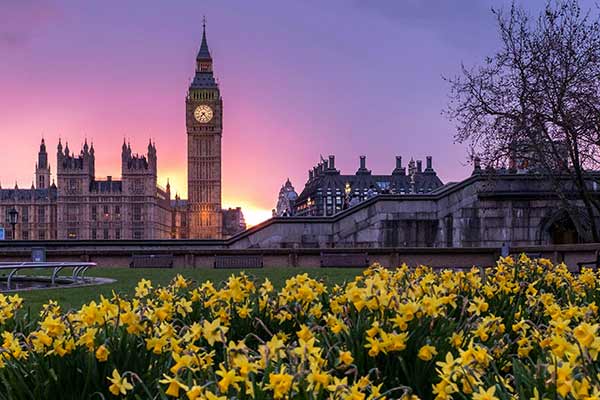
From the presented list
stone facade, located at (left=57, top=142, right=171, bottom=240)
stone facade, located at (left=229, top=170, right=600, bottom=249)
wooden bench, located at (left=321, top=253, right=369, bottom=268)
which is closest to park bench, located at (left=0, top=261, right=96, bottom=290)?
wooden bench, located at (left=321, top=253, right=369, bottom=268)

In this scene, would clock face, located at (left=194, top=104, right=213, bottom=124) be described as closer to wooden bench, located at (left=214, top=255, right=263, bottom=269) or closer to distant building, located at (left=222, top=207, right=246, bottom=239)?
distant building, located at (left=222, top=207, right=246, bottom=239)

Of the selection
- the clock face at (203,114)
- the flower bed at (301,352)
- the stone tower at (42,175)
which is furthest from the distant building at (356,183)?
the flower bed at (301,352)

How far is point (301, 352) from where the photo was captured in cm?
221

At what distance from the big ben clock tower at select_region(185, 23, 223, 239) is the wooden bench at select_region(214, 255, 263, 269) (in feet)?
370

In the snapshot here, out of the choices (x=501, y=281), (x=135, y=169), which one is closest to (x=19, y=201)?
(x=135, y=169)

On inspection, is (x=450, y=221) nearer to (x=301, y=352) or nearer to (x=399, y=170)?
(x=301, y=352)

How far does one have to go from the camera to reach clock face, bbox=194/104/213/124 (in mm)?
136000

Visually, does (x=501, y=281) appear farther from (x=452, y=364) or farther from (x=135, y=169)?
(x=135, y=169)

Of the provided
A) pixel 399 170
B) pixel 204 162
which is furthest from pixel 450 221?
pixel 204 162

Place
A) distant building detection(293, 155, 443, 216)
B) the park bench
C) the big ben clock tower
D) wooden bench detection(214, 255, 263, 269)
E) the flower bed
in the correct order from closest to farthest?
the flower bed < the park bench < wooden bench detection(214, 255, 263, 269) < distant building detection(293, 155, 443, 216) < the big ben clock tower

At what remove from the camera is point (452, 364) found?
2197mm

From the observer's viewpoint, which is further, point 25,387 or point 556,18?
point 556,18

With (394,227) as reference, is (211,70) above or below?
above

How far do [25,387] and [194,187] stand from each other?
433 feet
